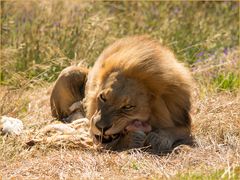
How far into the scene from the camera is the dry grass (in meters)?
5.00

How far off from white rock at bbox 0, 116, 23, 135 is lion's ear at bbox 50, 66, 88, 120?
23.2 inches

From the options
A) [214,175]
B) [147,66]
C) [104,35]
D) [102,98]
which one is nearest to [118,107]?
[102,98]

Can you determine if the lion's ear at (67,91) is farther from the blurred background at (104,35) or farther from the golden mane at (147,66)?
the golden mane at (147,66)

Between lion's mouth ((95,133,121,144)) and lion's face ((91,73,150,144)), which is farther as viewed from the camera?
lion's mouth ((95,133,121,144))

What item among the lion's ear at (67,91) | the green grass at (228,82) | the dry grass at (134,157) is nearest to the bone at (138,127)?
the dry grass at (134,157)

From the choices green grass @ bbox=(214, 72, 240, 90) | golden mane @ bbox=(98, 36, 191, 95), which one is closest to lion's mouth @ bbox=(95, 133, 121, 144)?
golden mane @ bbox=(98, 36, 191, 95)

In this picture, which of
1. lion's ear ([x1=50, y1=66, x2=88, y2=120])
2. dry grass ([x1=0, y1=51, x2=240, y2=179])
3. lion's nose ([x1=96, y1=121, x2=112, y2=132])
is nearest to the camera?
dry grass ([x1=0, y1=51, x2=240, y2=179])

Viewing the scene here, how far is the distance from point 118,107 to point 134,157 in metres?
0.48

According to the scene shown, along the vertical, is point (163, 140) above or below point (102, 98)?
below

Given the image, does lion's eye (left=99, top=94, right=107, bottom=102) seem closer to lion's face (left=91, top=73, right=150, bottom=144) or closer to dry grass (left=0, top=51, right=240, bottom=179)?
lion's face (left=91, top=73, right=150, bottom=144)

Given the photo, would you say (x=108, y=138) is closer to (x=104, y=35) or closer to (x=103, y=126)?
(x=103, y=126)

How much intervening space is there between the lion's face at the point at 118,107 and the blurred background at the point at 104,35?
1687mm

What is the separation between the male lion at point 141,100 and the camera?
5.72 m

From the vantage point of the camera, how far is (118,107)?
571 cm
